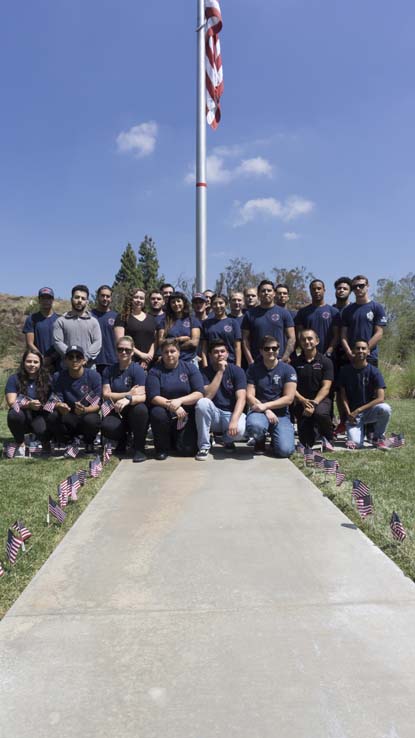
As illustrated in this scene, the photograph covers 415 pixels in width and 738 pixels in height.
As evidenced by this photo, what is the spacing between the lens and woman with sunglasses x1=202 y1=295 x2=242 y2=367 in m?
6.61

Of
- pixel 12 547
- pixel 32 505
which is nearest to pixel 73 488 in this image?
pixel 32 505

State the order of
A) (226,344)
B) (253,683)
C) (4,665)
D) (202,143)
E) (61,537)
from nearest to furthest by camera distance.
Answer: (253,683) → (4,665) → (61,537) → (226,344) → (202,143)

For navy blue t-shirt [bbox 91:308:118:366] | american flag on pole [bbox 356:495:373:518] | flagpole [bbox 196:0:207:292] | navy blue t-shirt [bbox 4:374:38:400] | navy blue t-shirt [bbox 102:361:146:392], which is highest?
flagpole [bbox 196:0:207:292]

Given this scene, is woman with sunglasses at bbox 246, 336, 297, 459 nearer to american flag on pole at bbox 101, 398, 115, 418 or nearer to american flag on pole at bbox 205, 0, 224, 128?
american flag on pole at bbox 101, 398, 115, 418

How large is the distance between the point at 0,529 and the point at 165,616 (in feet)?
5.41

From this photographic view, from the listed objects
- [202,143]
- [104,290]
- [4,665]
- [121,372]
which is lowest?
[4,665]

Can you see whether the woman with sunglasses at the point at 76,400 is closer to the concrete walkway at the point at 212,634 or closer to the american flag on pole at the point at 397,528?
the concrete walkway at the point at 212,634

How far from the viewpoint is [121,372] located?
20.1 feet

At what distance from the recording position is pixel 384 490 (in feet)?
→ 14.7

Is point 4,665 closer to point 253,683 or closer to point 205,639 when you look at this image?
point 205,639

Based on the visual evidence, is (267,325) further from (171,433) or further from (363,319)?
(171,433)

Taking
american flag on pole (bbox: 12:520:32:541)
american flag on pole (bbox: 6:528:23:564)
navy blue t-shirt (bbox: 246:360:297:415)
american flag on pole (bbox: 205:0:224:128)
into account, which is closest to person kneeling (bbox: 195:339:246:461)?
navy blue t-shirt (bbox: 246:360:297:415)

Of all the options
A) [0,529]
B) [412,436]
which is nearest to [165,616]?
[0,529]

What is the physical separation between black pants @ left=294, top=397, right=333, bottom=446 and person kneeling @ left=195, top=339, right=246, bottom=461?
778 mm
